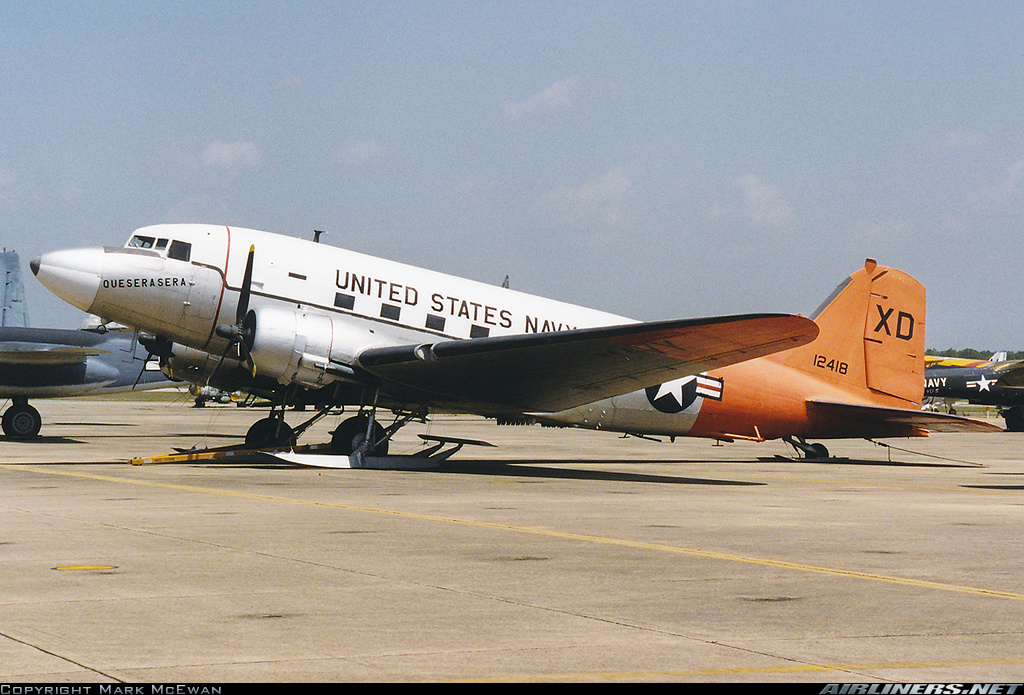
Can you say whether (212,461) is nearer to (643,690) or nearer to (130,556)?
(130,556)

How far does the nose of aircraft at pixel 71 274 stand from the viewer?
858 inches

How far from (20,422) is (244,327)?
1379cm

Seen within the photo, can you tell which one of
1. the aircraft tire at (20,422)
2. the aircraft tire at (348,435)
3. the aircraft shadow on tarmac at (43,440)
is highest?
the aircraft tire at (348,435)

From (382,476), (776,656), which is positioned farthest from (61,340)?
(776,656)

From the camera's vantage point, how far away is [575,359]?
22109 millimetres

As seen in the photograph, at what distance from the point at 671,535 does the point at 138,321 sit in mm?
13931

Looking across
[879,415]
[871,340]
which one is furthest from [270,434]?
[871,340]

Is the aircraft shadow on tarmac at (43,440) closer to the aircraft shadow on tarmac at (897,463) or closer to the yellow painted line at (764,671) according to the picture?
the aircraft shadow on tarmac at (897,463)

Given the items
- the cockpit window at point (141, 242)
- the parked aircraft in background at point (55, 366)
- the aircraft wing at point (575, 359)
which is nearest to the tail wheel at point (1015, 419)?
the aircraft wing at point (575, 359)

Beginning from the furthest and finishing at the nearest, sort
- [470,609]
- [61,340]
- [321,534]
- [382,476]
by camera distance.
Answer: [61,340] < [382,476] < [321,534] < [470,609]

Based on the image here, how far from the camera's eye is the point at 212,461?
22938mm

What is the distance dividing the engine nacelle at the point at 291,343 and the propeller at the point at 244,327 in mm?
26

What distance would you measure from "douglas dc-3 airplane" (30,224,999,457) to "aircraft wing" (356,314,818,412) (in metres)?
0.04

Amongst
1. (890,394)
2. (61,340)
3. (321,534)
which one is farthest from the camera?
(61,340)
